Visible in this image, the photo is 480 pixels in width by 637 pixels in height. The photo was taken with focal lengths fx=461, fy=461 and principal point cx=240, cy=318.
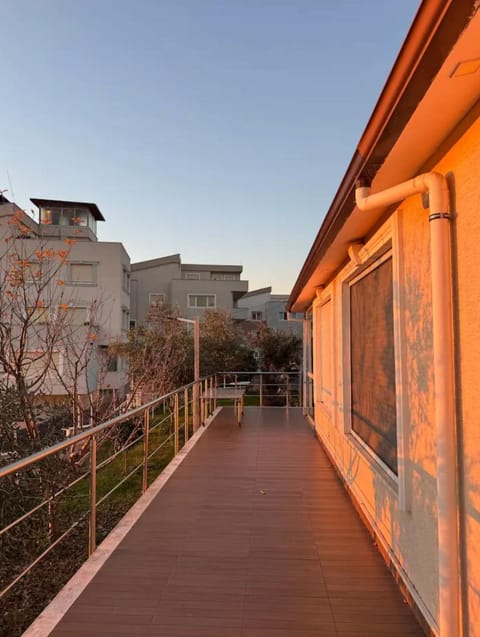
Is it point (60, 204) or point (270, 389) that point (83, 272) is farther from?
point (270, 389)

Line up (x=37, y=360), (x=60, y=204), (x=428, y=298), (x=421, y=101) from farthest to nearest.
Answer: (x=60, y=204)
(x=37, y=360)
(x=428, y=298)
(x=421, y=101)

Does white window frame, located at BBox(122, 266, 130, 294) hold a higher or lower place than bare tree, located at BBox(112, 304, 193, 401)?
higher

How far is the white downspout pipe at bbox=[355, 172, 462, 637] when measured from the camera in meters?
2.01

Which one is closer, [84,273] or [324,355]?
[324,355]

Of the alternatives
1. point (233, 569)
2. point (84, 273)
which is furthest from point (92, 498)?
point (84, 273)

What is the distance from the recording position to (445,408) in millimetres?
2064

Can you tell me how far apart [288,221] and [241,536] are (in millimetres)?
12511

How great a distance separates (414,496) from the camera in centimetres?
268

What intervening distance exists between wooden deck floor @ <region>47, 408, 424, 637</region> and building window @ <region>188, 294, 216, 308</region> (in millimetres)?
26504

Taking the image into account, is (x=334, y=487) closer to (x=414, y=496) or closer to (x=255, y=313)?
(x=414, y=496)

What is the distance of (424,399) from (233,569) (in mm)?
1766

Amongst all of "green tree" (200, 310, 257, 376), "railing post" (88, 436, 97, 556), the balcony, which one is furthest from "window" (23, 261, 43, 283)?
"green tree" (200, 310, 257, 376)

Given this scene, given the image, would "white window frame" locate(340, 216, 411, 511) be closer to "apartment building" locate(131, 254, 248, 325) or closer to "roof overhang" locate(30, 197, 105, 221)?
"apartment building" locate(131, 254, 248, 325)

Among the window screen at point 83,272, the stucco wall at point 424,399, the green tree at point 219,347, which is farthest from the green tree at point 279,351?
the stucco wall at point 424,399
